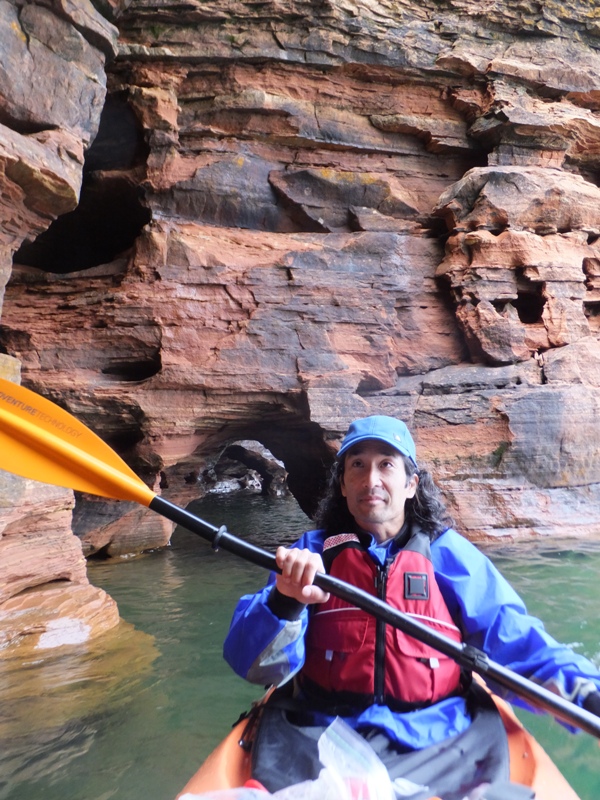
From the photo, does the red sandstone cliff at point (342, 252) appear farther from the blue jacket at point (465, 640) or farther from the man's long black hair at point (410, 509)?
the blue jacket at point (465, 640)

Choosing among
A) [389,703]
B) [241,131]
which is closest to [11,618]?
[389,703]

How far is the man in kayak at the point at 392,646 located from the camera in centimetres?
168

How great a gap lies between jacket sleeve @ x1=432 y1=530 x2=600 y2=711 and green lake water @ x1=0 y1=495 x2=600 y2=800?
1.64m

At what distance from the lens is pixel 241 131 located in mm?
8234

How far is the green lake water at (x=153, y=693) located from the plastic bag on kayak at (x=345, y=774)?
64.6 inches

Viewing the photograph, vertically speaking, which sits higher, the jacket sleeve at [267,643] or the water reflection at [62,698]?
the jacket sleeve at [267,643]

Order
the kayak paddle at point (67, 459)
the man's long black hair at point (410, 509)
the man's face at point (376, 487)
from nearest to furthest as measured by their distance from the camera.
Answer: the man's face at point (376, 487) → the man's long black hair at point (410, 509) → the kayak paddle at point (67, 459)

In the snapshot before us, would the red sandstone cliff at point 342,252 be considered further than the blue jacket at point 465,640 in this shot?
Yes

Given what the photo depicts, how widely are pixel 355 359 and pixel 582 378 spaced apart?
3496 mm

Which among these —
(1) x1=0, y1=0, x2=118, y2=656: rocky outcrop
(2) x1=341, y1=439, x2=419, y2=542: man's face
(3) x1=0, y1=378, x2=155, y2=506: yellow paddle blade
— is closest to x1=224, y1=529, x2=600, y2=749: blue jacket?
(2) x1=341, y1=439, x2=419, y2=542: man's face

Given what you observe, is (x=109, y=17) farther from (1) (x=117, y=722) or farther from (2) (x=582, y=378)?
(2) (x=582, y=378)

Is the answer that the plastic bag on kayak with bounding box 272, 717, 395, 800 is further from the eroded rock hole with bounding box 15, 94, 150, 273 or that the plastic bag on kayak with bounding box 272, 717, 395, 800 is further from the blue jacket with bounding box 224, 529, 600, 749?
the eroded rock hole with bounding box 15, 94, 150, 273

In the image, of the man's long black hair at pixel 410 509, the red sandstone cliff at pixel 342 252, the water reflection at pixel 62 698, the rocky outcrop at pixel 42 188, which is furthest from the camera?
the red sandstone cliff at pixel 342 252

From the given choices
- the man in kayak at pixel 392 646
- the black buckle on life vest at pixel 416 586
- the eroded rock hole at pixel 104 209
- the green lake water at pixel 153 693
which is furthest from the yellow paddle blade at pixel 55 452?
the eroded rock hole at pixel 104 209
